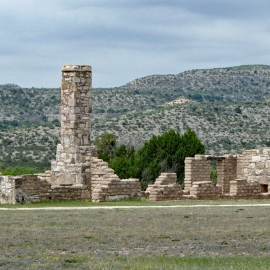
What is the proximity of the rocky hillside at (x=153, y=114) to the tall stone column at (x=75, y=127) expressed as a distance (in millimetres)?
33178

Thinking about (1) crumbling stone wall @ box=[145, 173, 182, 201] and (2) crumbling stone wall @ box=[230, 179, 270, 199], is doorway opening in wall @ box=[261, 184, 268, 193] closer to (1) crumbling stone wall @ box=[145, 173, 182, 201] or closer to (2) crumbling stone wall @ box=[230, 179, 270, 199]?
(2) crumbling stone wall @ box=[230, 179, 270, 199]

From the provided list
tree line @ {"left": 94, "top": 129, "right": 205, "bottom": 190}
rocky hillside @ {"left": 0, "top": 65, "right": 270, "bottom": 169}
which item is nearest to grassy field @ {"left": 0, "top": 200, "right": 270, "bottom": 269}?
tree line @ {"left": 94, "top": 129, "right": 205, "bottom": 190}

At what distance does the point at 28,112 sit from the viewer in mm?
104812

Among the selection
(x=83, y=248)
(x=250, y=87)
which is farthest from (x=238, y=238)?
(x=250, y=87)

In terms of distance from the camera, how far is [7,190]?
30.5m

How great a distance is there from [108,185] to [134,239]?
13.3m

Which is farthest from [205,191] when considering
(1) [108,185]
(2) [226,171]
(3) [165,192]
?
Answer: (2) [226,171]

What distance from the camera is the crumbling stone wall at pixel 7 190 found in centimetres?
3019

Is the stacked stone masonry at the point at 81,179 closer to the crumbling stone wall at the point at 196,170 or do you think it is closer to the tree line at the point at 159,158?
the crumbling stone wall at the point at 196,170

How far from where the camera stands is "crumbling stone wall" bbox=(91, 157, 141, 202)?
31844 mm

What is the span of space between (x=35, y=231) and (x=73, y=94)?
1417 centimetres

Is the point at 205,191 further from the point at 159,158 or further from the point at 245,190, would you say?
the point at 159,158

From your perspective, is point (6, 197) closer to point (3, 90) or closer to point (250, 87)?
point (3, 90)

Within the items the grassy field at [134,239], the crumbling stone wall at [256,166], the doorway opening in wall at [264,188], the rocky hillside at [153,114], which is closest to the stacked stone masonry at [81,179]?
the crumbling stone wall at [256,166]
